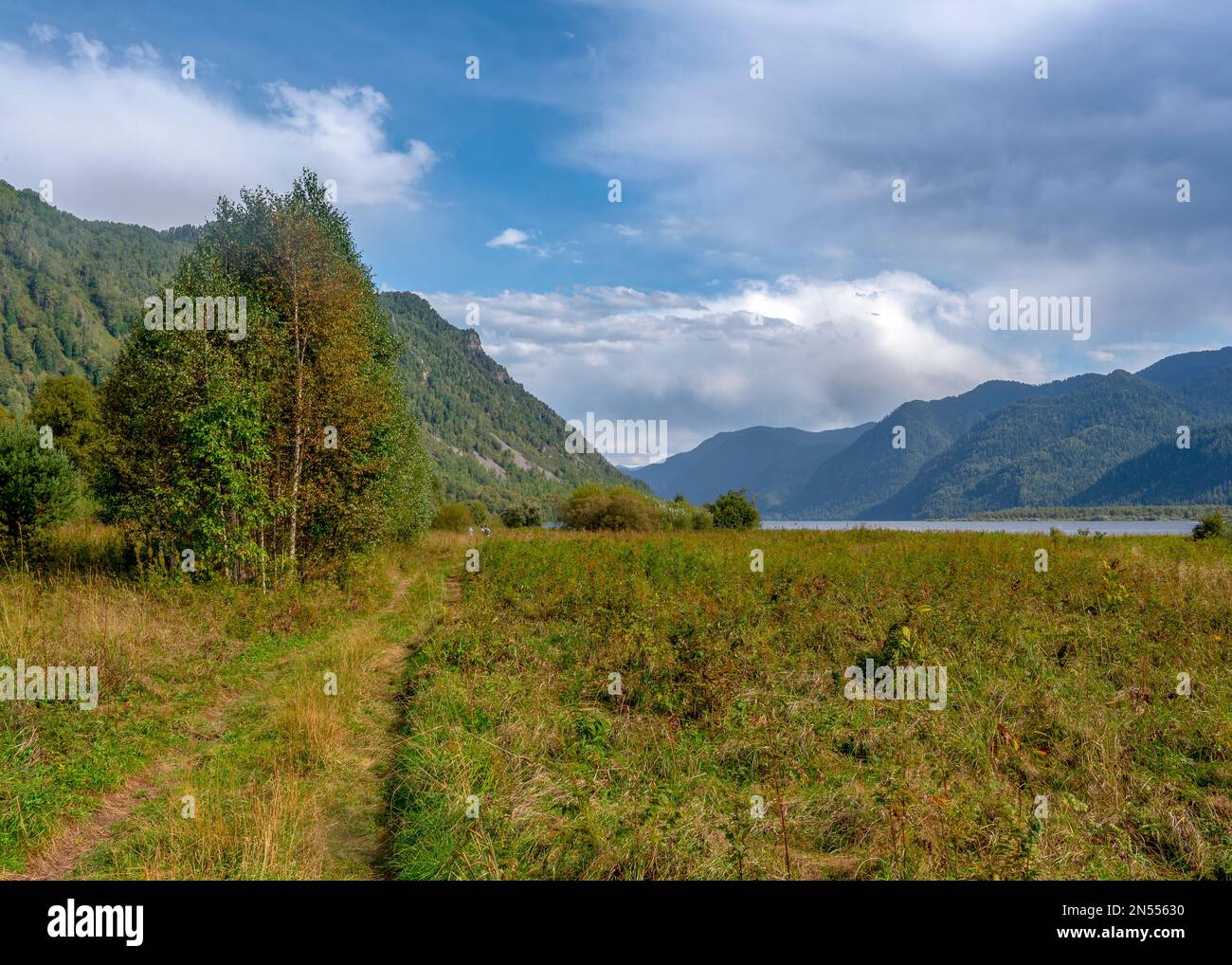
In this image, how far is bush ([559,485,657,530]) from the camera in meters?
51.1

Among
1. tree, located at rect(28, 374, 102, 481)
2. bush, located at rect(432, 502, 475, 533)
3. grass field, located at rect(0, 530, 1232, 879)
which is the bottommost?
grass field, located at rect(0, 530, 1232, 879)

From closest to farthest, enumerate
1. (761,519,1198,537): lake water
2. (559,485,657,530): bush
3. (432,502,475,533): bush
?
(761,519,1198,537): lake water
(559,485,657,530): bush
(432,502,475,533): bush

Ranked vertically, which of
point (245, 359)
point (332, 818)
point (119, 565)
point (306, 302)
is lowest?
point (332, 818)

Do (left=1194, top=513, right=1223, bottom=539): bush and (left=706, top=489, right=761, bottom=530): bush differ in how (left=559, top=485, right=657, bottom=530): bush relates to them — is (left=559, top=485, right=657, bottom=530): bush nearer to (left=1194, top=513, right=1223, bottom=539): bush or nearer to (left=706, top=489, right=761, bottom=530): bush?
(left=706, top=489, right=761, bottom=530): bush

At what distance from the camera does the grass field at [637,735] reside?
5.82m

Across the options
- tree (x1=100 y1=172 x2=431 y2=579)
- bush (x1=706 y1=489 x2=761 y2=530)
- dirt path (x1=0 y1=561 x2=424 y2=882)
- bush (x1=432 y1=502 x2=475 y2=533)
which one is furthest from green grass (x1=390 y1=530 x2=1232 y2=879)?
bush (x1=432 y1=502 x2=475 y2=533)

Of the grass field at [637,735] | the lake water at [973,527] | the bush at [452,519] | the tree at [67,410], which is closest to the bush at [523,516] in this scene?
the bush at [452,519]

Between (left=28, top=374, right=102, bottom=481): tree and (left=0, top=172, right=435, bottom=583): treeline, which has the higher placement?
(left=28, top=374, right=102, bottom=481): tree

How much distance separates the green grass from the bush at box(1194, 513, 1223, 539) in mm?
23609

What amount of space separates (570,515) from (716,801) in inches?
1937

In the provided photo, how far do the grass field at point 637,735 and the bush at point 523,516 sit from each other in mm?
59517

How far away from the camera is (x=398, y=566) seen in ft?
93.3

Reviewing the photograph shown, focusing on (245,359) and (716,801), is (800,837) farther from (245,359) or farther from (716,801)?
(245,359)

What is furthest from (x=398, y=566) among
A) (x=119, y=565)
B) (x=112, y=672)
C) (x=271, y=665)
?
(x=112, y=672)
